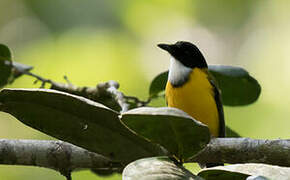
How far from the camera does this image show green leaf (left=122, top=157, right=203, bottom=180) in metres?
1.54

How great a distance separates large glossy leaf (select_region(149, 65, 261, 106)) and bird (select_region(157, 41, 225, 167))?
1.43 ft

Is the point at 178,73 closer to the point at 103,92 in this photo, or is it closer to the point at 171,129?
the point at 103,92

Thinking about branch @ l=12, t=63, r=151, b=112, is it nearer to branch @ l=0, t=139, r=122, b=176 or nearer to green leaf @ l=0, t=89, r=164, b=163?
branch @ l=0, t=139, r=122, b=176

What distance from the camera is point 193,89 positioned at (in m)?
4.07

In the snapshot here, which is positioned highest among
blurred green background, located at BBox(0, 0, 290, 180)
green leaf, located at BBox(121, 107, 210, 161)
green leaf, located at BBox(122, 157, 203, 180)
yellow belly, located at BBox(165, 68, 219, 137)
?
green leaf, located at BBox(121, 107, 210, 161)

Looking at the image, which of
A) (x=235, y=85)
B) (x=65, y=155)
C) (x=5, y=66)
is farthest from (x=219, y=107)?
(x=65, y=155)

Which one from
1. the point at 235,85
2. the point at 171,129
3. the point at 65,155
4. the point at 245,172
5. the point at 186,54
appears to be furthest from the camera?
the point at 186,54

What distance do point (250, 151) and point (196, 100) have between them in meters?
1.99

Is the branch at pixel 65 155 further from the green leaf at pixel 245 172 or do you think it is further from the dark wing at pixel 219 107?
the dark wing at pixel 219 107

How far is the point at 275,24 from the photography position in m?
9.17

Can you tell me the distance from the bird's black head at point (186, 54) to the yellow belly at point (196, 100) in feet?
0.73

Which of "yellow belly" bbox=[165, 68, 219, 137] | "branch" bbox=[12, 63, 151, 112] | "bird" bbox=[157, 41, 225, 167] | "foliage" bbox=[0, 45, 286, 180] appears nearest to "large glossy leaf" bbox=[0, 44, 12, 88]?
"branch" bbox=[12, 63, 151, 112]

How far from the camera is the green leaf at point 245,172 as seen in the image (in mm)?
1482

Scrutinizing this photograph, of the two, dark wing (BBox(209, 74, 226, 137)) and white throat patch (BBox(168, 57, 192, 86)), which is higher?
white throat patch (BBox(168, 57, 192, 86))
